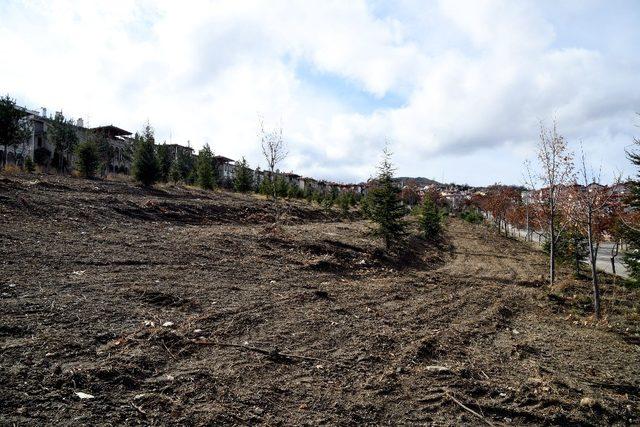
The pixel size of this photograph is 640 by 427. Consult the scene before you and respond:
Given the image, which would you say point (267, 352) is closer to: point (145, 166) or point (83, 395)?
point (83, 395)

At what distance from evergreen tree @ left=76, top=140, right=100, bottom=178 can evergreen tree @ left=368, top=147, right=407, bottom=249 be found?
20.3 meters

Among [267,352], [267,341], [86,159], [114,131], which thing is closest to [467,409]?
[267,352]

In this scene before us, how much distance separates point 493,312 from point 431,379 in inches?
187

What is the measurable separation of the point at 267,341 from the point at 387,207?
1243 cm

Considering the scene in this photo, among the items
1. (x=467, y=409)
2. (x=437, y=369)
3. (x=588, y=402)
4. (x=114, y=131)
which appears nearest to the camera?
(x=467, y=409)

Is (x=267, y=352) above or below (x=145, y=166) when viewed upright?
below

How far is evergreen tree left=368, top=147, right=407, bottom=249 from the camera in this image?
17.0 m

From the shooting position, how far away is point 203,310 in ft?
20.9

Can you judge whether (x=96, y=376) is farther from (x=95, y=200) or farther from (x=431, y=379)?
(x=95, y=200)

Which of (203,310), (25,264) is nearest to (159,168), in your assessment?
(25,264)

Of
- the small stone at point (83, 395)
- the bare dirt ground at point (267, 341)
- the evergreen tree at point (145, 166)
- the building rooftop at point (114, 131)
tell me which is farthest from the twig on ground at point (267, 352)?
the building rooftop at point (114, 131)

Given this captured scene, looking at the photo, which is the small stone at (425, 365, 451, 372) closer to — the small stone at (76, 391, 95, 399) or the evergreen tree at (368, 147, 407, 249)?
the small stone at (76, 391, 95, 399)

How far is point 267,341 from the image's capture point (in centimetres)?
548

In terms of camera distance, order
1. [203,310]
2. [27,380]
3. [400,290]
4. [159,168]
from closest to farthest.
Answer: [27,380], [203,310], [400,290], [159,168]
